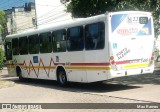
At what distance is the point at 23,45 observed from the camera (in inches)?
905

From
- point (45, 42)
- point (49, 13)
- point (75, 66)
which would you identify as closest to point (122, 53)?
point (75, 66)

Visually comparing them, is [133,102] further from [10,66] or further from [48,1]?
[48,1]

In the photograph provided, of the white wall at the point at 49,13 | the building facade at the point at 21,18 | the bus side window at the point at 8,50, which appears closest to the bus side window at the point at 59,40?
the bus side window at the point at 8,50

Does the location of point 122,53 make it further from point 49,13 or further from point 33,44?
point 49,13

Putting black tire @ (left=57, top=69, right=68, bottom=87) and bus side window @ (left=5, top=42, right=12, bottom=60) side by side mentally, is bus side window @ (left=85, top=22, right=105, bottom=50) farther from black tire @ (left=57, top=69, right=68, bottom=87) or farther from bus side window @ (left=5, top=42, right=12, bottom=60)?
bus side window @ (left=5, top=42, right=12, bottom=60)

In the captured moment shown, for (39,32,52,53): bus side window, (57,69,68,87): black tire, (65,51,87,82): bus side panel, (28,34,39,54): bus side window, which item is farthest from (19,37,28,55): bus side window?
(65,51,87,82): bus side panel

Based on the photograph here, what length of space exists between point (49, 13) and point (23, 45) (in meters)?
41.2

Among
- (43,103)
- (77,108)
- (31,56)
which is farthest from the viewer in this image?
(31,56)

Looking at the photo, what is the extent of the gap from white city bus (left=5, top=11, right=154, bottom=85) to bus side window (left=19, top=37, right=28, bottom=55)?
3.04 meters

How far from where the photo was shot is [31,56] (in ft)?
72.0

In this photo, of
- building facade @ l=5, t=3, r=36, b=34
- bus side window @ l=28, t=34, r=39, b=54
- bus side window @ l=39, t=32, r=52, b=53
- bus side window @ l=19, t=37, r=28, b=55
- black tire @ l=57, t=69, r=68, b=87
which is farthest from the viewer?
building facade @ l=5, t=3, r=36, b=34

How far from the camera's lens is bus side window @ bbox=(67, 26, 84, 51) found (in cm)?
1686

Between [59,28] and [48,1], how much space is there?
152ft

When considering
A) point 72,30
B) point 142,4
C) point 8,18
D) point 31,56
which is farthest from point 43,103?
point 8,18
